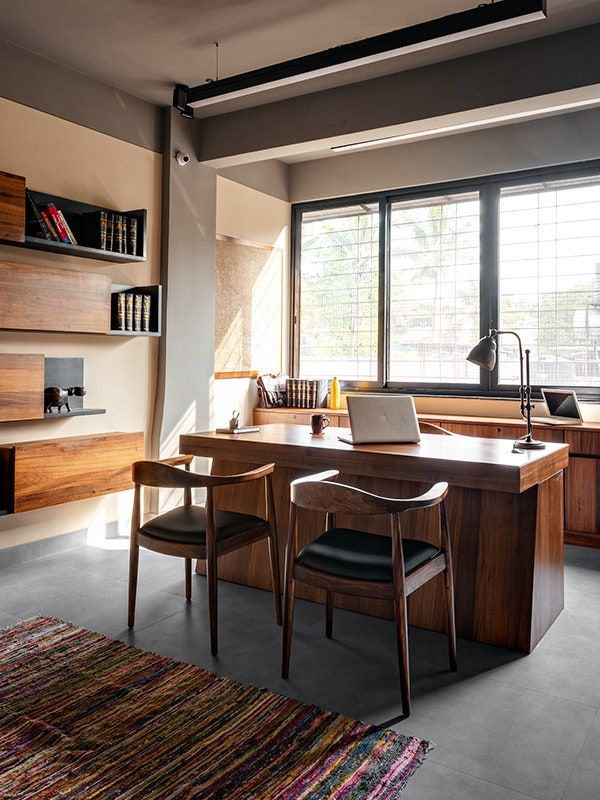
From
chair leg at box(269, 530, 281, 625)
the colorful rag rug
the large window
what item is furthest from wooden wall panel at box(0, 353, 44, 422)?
the large window

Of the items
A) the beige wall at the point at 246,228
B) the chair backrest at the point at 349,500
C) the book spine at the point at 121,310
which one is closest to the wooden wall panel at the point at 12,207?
the book spine at the point at 121,310

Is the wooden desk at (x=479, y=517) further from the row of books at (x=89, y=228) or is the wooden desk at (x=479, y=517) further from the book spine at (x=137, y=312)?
the row of books at (x=89, y=228)

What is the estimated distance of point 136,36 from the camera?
3859mm

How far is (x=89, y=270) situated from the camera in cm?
438

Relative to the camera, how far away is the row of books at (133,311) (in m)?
4.39

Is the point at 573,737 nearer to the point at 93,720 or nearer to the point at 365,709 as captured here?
the point at 365,709

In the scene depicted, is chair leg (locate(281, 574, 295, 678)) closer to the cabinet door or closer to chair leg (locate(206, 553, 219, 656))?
chair leg (locate(206, 553, 219, 656))

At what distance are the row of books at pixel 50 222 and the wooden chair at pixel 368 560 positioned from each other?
237 cm

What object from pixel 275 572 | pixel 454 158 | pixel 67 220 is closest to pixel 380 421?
pixel 275 572

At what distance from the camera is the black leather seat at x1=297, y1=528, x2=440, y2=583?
2.38m

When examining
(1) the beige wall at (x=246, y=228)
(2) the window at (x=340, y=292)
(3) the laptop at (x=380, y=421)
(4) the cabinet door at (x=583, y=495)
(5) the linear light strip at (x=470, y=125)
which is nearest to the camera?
(3) the laptop at (x=380, y=421)

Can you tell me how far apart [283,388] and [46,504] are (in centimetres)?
277

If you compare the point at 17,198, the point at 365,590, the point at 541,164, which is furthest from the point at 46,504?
the point at 541,164

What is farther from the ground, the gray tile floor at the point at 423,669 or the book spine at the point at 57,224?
the book spine at the point at 57,224
